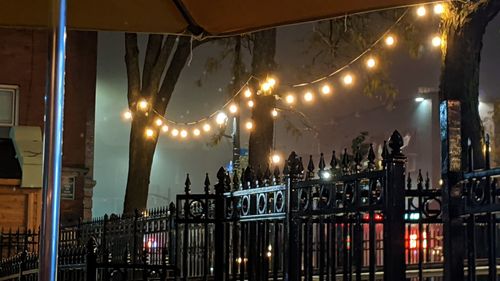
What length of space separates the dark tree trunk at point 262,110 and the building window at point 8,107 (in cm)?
855

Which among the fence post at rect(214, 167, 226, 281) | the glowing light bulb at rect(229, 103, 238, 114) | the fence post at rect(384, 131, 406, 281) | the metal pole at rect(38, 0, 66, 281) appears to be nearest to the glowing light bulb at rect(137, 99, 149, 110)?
the glowing light bulb at rect(229, 103, 238, 114)

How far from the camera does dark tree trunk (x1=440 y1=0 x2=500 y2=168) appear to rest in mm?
7266

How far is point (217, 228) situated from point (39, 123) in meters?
13.8

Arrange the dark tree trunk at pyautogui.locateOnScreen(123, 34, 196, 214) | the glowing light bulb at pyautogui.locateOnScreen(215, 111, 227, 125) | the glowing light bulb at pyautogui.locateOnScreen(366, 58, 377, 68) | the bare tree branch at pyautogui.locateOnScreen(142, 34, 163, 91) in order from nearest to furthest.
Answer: the glowing light bulb at pyautogui.locateOnScreen(366, 58, 377, 68) < the dark tree trunk at pyautogui.locateOnScreen(123, 34, 196, 214) < the bare tree branch at pyautogui.locateOnScreen(142, 34, 163, 91) < the glowing light bulb at pyautogui.locateOnScreen(215, 111, 227, 125)

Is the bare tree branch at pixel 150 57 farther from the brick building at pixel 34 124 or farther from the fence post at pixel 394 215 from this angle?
the fence post at pixel 394 215

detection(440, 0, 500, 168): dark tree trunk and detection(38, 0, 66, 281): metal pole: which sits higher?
detection(440, 0, 500, 168): dark tree trunk

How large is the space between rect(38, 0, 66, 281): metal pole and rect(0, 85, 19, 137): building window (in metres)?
16.8

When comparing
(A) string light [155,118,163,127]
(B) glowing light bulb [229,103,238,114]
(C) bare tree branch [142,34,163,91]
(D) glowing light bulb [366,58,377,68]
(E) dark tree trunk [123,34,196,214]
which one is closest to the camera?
(D) glowing light bulb [366,58,377,68]

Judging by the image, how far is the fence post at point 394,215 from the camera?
4070mm

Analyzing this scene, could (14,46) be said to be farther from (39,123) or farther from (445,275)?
(445,275)

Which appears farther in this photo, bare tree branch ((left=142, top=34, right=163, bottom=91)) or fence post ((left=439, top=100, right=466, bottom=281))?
bare tree branch ((left=142, top=34, right=163, bottom=91))

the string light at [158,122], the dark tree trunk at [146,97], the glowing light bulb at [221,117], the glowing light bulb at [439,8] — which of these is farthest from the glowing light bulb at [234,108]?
the glowing light bulb at [439,8]

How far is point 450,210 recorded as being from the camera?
4.09m

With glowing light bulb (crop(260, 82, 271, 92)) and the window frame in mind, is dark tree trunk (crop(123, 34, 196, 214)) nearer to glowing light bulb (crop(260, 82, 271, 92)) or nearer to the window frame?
glowing light bulb (crop(260, 82, 271, 92))
